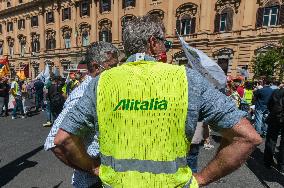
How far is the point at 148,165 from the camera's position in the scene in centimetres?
111

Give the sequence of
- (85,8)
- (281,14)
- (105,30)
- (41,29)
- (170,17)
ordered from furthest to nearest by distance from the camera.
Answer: (41,29), (85,8), (105,30), (170,17), (281,14)

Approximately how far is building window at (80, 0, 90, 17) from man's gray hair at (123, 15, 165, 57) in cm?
2844

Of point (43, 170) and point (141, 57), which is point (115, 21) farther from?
point (141, 57)

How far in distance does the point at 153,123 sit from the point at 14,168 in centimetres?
432

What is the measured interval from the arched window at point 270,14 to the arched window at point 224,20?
2.00 metres

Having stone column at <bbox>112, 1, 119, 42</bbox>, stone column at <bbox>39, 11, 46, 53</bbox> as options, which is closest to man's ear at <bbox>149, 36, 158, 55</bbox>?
stone column at <bbox>112, 1, 119, 42</bbox>

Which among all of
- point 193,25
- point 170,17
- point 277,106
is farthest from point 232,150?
point 170,17

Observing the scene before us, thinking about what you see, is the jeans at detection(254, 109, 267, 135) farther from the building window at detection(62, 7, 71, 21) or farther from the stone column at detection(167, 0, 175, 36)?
the building window at detection(62, 7, 71, 21)

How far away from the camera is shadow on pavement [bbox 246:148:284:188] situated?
408 centimetres

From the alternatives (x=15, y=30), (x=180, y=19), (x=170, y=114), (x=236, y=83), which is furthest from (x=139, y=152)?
(x=15, y=30)

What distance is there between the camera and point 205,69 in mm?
3031

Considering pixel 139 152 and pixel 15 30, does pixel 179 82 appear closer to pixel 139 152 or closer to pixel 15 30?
pixel 139 152

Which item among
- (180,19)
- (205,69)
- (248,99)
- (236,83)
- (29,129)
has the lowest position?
(29,129)

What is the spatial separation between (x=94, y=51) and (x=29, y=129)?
6.24 m
